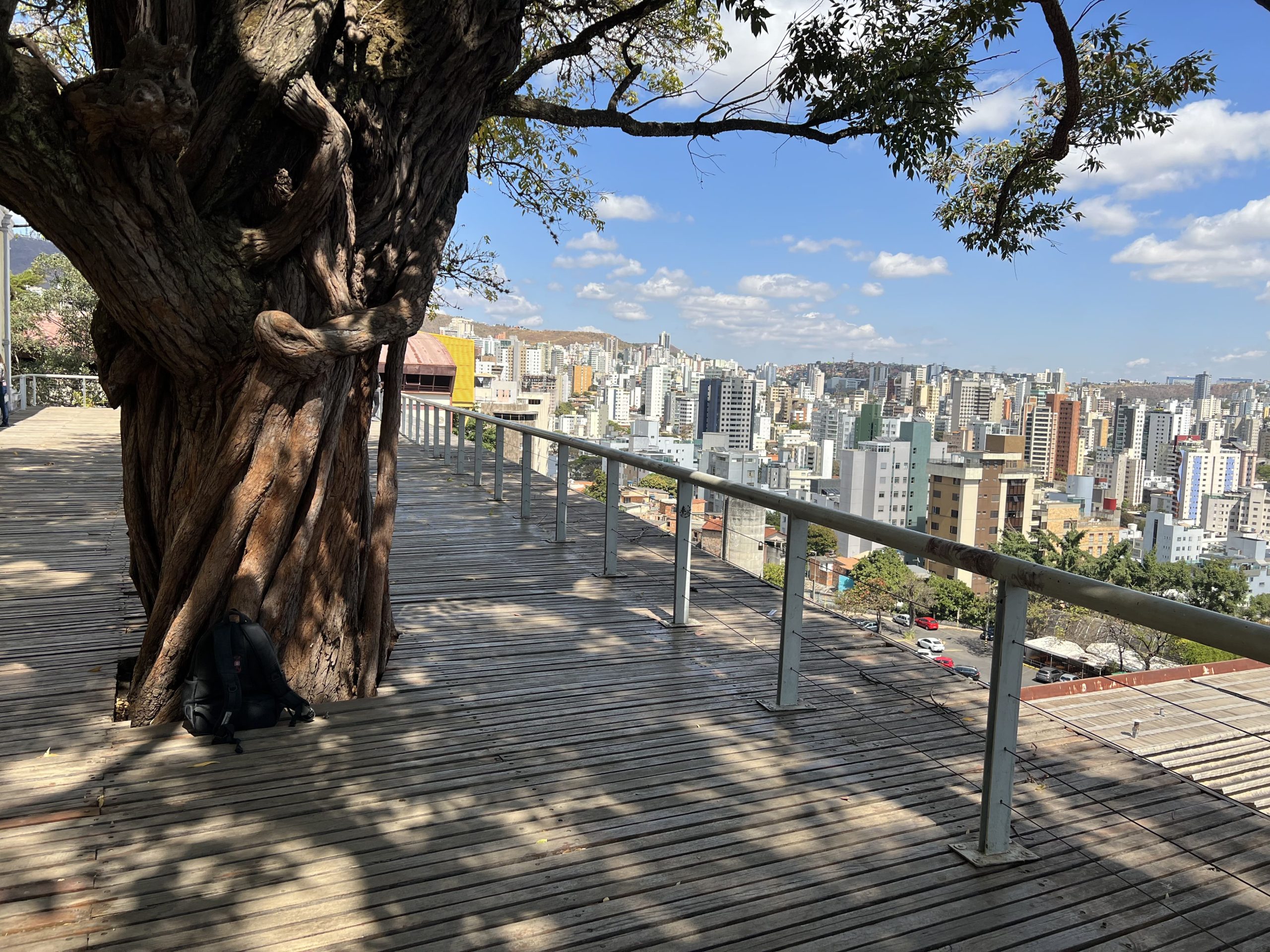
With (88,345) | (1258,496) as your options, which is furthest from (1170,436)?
(88,345)

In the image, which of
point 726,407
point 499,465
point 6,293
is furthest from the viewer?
point 726,407

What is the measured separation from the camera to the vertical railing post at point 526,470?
336 inches

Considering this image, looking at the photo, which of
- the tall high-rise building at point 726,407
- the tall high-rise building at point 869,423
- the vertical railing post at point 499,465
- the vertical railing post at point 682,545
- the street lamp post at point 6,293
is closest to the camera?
the vertical railing post at point 682,545

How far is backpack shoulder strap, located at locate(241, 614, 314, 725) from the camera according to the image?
11.8ft

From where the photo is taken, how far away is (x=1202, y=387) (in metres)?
124

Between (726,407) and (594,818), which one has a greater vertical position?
(726,407)

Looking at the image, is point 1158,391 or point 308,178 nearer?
point 308,178

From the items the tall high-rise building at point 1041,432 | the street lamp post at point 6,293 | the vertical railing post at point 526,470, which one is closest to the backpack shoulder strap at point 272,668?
the vertical railing post at point 526,470

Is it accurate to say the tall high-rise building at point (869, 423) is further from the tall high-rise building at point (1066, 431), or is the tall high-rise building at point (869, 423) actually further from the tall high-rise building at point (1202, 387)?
the tall high-rise building at point (1202, 387)

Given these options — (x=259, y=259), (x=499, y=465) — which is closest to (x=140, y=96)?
(x=259, y=259)

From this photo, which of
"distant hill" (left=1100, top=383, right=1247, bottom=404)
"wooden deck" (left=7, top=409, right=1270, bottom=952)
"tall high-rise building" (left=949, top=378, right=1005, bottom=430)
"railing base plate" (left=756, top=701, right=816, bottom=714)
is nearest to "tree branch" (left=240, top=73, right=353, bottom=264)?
"wooden deck" (left=7, top=409, right=1270, bottom=952)

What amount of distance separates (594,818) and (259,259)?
2.45m

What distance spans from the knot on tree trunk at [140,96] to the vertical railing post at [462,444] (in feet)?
29.7

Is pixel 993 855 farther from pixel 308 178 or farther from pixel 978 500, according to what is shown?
pixel 978 500
